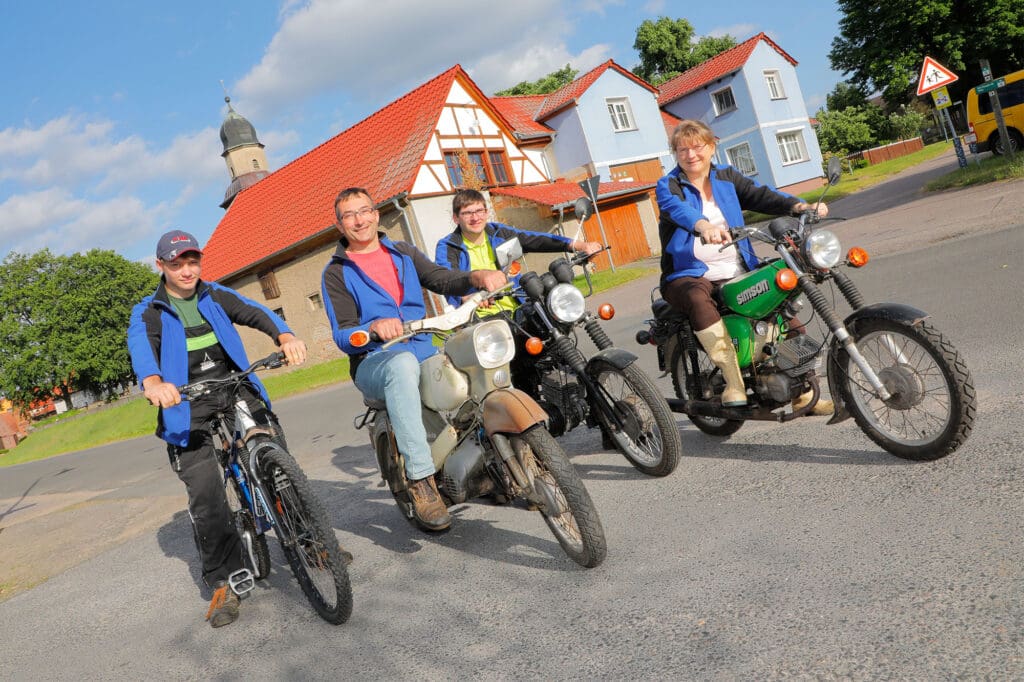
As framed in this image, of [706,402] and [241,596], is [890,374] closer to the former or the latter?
[706,402]

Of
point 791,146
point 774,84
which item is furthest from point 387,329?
point 774,84

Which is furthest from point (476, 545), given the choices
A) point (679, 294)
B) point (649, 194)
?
point (649, 194)

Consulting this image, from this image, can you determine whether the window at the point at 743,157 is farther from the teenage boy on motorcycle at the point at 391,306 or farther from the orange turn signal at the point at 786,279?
the orange turn signal at the point at 786,279

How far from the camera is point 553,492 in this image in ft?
11.3

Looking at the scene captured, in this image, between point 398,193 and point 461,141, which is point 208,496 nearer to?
point 398,193

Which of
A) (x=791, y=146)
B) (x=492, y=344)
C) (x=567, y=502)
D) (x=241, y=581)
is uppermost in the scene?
(x=791, y=146)

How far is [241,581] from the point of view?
407cm

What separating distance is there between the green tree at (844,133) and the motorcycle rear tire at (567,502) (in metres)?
52.7

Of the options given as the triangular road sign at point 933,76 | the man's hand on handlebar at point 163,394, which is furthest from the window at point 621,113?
the man's hand on handlebar at point 163,394

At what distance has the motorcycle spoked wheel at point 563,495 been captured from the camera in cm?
334

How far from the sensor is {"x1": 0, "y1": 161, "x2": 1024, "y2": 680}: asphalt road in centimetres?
251

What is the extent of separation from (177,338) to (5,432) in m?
34.1

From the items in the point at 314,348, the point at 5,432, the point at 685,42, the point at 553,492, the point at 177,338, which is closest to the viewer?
the point at 553,492

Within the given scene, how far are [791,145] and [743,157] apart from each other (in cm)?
291
